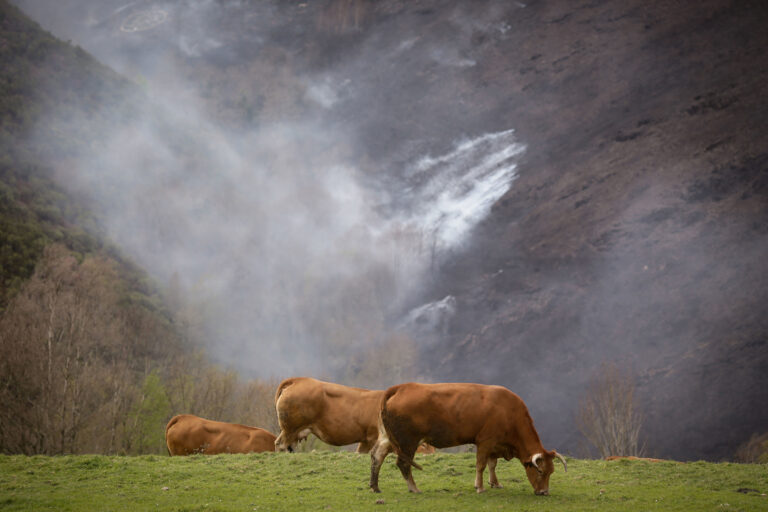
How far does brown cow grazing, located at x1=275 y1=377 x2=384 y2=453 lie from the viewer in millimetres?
18500

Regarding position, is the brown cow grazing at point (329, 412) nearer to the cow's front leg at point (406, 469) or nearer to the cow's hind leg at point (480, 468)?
the cow's front leg at point (406, 469)

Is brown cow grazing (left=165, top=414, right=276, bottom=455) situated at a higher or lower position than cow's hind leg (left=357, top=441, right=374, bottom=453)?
higher

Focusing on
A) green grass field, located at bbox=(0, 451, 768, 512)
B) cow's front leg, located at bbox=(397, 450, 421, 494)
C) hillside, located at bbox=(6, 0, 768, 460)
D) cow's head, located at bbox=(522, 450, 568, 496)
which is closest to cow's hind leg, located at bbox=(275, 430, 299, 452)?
green grass field, located at bbox=(0, 451, 768, 512)

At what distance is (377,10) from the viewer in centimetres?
17925


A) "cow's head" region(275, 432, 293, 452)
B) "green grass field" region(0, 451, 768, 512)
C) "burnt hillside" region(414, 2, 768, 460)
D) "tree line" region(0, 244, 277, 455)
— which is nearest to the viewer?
"green grass field" region(0, 451, 768, 512)

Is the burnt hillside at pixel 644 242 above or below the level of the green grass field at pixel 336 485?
above

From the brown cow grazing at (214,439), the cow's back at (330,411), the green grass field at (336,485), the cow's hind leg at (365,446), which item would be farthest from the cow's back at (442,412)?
the brown cow grazing at (214,439)

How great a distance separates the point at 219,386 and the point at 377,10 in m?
152

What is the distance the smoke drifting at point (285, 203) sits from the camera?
10712 cm

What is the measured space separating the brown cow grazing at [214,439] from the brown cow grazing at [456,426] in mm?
8853

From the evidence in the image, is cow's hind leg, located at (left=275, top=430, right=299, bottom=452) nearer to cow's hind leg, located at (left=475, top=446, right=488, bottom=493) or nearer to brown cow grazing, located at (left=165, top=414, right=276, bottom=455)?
brown cow grazing, located at (left=165, top=414, right=276, bottom=455)

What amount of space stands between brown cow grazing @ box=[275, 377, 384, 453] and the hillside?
5617cm

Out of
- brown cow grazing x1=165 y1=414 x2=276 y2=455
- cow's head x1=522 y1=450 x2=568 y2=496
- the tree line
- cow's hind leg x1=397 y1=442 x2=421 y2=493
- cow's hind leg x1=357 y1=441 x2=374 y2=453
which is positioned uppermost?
the tree line

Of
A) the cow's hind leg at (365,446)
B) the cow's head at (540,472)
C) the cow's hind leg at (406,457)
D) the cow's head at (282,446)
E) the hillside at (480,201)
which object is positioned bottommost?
the cow's head at (540,472)
